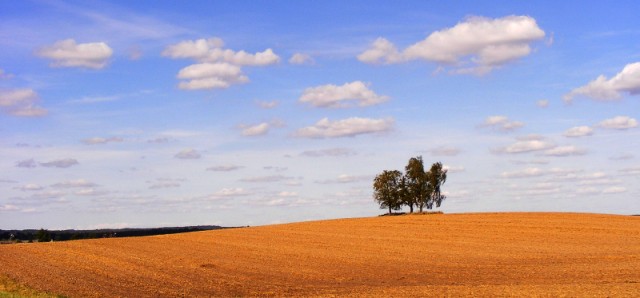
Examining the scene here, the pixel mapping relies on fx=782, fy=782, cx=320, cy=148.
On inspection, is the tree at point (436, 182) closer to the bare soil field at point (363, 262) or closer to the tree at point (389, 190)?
the tree at point (389, 190)

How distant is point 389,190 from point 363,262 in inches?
2779

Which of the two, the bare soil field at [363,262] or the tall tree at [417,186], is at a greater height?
the tall tree at [417,186]

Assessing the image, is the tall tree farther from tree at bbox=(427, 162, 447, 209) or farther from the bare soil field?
the bare soil field

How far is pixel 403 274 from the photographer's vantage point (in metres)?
39.0

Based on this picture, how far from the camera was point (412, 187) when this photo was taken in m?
116

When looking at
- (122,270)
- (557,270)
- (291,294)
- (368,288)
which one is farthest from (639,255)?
(122,270)

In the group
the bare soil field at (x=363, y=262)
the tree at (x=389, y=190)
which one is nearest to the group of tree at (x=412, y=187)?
the tree at (x=389, y=190)

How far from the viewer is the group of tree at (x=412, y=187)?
116 meters

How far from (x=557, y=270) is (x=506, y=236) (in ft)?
83.1

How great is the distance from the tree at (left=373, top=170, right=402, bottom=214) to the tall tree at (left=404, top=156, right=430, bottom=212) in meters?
1.51

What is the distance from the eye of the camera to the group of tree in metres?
116

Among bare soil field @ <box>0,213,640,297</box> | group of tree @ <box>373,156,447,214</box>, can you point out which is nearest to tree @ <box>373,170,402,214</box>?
group of tree @ <box>373,156,447,214</box>

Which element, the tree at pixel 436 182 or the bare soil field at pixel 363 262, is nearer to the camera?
the bare soil field at pixel 363 262

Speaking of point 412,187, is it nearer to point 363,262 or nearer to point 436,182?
point 436,182
